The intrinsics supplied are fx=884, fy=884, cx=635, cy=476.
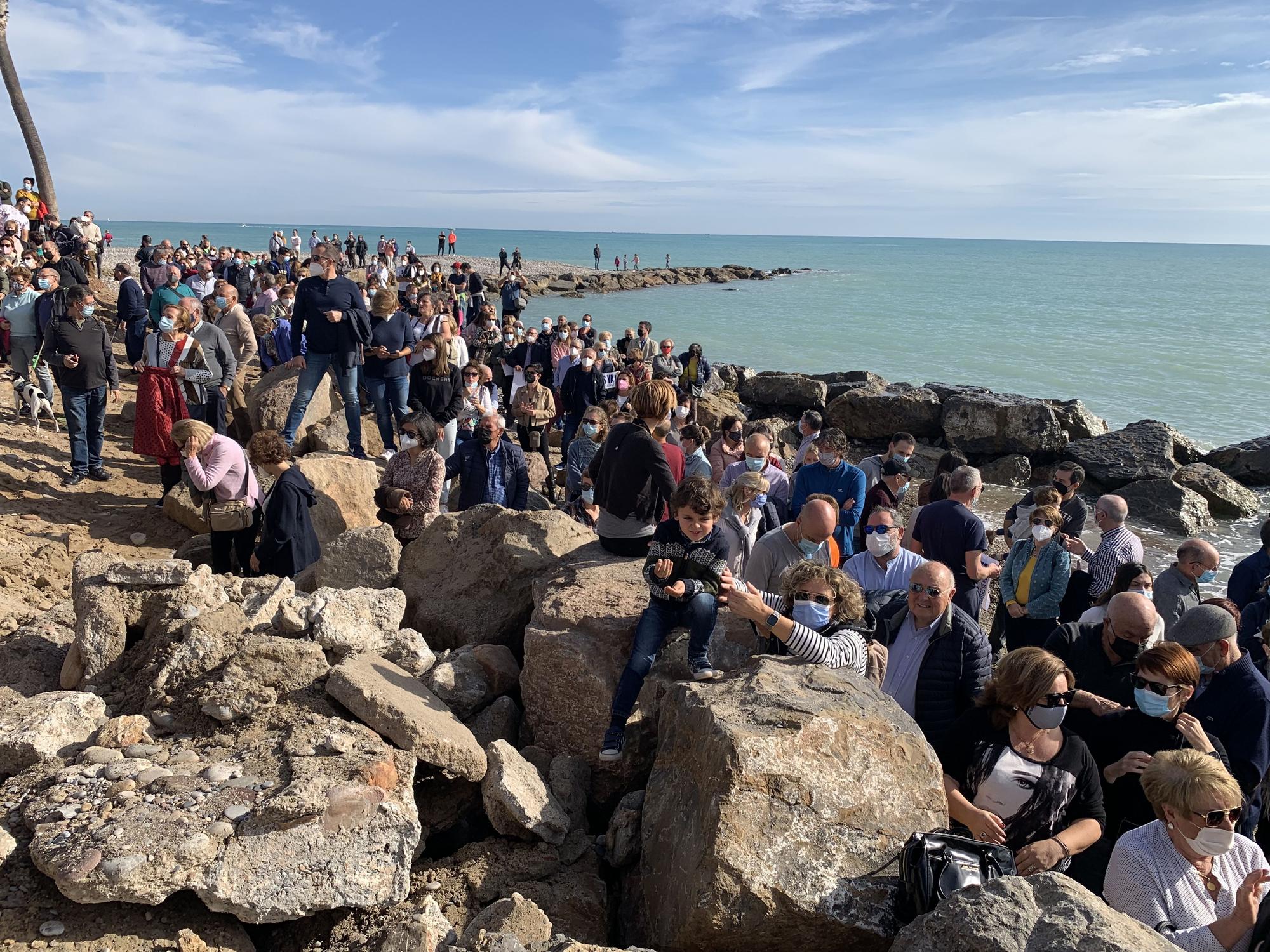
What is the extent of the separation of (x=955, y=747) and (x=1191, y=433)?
2297cm

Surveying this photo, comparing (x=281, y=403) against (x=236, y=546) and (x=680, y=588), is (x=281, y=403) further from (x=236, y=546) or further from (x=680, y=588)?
(x=680, y=588)

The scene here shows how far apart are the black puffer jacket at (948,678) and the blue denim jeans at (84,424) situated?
28.2ft

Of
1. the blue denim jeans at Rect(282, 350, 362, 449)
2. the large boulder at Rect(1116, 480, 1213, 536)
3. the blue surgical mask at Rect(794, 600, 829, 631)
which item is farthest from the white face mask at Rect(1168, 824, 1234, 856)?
the large boulder at Rect(1116, 480, 1213, 536)

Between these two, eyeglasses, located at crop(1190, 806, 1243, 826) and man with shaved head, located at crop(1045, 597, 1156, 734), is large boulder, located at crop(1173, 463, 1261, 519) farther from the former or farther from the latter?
eyeglasses, located at crop(1190, 806, 1243, 826)

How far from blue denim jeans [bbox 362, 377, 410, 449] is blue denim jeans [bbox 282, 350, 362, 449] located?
0.36 m

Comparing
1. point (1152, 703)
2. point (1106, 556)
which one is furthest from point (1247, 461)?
point (1152, 703)

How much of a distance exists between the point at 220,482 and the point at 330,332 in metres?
3.38

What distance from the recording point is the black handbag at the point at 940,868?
308 centimetres

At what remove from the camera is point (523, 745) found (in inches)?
184

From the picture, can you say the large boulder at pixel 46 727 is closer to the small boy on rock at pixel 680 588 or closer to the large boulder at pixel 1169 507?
the small boy on rock at pixel 680 588

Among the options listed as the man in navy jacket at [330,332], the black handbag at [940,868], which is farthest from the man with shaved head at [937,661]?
the man in navy jacket at [330,332]

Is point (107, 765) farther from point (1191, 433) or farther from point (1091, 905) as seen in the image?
point (1191, 433)

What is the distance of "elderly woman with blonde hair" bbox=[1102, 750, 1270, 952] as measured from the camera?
315cm

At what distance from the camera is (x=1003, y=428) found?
18516mm
